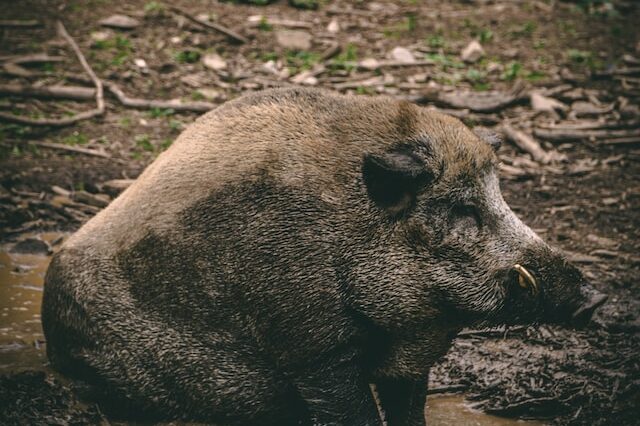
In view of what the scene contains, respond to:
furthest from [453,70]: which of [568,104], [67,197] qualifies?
[67,197]

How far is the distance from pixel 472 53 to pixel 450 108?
169 cm

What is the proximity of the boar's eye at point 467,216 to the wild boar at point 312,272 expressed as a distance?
0.01 meters

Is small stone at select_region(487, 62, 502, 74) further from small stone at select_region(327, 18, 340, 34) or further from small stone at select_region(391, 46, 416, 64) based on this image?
small stone at select_region(327, 18, 340, 34)

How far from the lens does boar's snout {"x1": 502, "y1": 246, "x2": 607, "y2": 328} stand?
4.47m

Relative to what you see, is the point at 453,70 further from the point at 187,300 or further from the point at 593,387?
the point at 187,300

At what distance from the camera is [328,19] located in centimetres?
1224

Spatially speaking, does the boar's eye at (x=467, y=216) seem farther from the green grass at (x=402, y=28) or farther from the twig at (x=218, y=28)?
the green grass at (x=402, y=28)

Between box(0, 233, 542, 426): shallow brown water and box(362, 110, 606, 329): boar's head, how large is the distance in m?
1.03

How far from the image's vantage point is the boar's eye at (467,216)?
14.7 feet

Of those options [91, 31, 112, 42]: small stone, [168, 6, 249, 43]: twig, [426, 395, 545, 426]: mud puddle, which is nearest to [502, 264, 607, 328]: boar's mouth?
[426, 395, 545, 426]: mud puddle

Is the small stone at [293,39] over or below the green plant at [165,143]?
over

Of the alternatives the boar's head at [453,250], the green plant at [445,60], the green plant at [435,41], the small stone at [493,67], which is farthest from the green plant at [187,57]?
the boar's head at [453,250]

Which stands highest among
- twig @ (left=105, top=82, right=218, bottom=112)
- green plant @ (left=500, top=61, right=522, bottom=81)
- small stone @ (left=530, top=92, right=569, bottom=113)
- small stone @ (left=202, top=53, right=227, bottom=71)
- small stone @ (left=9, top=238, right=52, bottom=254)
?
green plant @ (left=500, top=61, right=522, bottom=81)

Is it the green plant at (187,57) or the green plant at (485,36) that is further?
the green plant at (485,36)
